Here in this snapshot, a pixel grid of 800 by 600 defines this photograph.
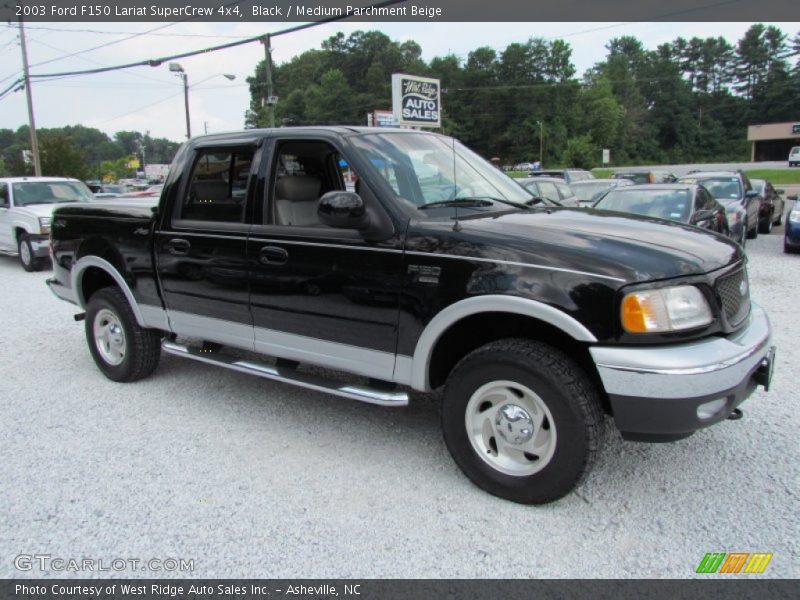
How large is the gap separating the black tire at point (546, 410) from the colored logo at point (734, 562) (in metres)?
0.63

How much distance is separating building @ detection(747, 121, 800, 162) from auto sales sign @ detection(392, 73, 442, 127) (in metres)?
75.9

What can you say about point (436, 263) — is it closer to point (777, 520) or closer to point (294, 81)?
point (777, 520)

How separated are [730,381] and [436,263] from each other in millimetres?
1505

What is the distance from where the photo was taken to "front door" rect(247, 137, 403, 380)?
3447 mm

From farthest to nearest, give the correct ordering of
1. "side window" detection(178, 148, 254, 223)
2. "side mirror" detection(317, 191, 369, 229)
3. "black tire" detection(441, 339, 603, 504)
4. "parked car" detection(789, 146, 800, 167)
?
"parked car" detection(789, 146, 800, 167), "side window" detection(178, 148, 254, 223), "side mirror" detection(317, 191, 369, 229), "black tire" detection(441, 339, 603, 504)

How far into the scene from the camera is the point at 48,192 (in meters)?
13.0

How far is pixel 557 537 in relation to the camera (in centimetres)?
291

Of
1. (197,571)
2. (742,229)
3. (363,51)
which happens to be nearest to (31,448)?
(197,571)

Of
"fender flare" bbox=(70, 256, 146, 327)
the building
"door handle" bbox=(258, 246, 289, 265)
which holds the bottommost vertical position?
"fender flare" bbox=(70, 256, 146, 327)

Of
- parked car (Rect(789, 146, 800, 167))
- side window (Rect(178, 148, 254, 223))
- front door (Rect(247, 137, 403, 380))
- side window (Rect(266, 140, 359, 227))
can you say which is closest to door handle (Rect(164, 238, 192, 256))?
side window (Rect(178, 148, 254, 223))

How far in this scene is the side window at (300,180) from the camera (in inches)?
159
